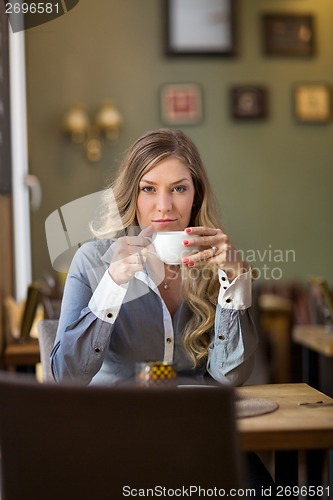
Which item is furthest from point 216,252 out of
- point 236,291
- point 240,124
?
point 240,124

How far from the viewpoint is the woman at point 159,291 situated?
5.24 feet

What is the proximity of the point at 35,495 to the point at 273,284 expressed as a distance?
→ 4.84 meters

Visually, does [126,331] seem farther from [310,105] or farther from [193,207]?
[310,105]

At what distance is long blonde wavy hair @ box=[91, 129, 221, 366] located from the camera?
5.63ft

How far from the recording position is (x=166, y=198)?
1704 mm

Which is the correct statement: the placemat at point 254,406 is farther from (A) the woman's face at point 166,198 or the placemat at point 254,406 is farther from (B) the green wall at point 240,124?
(B) the green wall at point 240,124

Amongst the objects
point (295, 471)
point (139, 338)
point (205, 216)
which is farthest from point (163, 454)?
point (205, 216)

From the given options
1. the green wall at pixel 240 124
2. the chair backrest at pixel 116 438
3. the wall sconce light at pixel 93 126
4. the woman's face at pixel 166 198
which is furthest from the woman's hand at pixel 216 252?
the wall sconce light at pixel 93 126

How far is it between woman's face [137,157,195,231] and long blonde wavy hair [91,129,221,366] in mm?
15

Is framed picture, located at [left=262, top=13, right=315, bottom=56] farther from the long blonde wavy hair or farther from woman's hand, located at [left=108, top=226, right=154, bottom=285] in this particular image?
woman's hand, located at [left=108, top=226, right=154, bottom=285]

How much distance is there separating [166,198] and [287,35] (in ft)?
14.2

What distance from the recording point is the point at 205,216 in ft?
5.79

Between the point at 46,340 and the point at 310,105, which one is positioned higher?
the point at 310,105

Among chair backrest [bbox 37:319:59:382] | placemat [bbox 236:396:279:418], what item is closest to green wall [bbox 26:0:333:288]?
chair backrest [bbox 37:319:59:382]
